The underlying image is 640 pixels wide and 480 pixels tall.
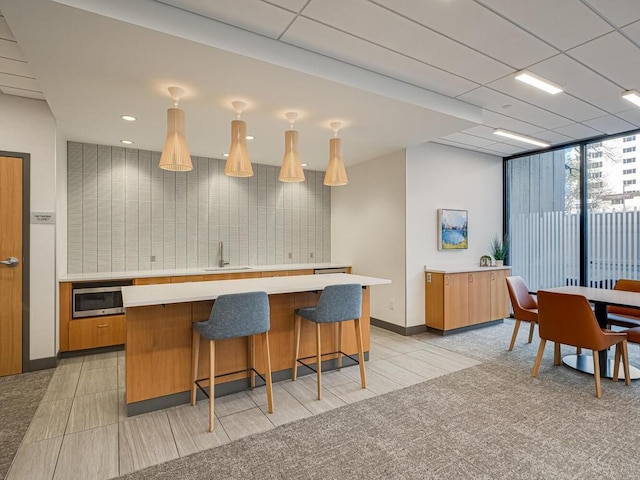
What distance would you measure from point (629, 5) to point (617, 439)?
2.85m

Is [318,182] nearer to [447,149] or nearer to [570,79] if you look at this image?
[447,149]

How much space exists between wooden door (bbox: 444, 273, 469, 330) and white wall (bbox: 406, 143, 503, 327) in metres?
0.38

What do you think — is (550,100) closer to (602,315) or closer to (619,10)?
(619,10)

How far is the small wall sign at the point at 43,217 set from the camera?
3.60 metres

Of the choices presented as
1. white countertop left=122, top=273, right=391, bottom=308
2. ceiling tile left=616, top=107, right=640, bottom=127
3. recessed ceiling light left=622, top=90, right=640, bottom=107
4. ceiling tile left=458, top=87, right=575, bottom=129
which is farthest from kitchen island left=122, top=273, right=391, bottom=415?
ceiling tile left=616, top=107, right=640, bottom=127

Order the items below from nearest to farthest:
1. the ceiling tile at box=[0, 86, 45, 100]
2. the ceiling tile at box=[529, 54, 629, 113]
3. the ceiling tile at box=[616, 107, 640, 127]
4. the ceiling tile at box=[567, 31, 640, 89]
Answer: the ceiling tile at box=[567, 31, 640, 89] < the ceiling tile at box=[529, 54, 629, 113] < the ceiling tile at box=[0, 86, 45, 100] < the ceiling tile at box=[616, 107, 640, 127]

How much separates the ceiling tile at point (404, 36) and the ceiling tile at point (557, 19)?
36cm

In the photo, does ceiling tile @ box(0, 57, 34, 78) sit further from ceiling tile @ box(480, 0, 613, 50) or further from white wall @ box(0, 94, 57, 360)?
ceiling tile @ box(480, 0, 613, 50)

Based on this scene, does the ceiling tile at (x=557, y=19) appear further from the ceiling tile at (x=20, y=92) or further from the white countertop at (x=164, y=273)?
the ceiling tile at (x=20, y=92)

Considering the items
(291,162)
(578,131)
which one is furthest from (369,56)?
(578,131)

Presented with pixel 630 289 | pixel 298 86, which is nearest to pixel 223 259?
pixel 298 86

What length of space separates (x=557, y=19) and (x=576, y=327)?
2475mm

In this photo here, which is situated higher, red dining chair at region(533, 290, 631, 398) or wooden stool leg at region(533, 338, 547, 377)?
red dining chair at region(533, 290, 631, 398)

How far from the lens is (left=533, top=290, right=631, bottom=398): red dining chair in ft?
9.75
